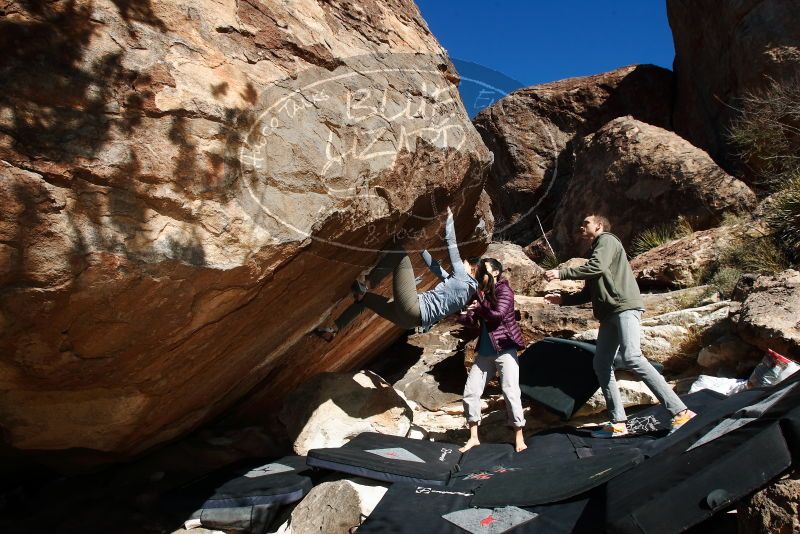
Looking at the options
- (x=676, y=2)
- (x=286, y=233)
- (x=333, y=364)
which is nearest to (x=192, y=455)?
(x=333, y=364)

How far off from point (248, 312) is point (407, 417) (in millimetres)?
2244

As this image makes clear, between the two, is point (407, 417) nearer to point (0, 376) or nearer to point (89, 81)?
point (0, 376)

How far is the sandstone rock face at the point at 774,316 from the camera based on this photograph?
13.5 feet

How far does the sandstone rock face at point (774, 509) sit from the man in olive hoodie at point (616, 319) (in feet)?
5.16

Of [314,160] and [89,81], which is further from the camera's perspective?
[314,160]

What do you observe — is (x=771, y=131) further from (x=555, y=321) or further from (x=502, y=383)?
(x=502, y=383)

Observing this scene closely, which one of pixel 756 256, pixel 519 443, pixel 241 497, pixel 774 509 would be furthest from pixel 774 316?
pixel 241 497

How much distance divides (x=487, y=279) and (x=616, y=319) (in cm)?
97

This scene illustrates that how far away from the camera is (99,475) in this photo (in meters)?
4.60

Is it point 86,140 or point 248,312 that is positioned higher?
point 86,140

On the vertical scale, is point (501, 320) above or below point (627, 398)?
above

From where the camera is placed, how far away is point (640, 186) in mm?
10234

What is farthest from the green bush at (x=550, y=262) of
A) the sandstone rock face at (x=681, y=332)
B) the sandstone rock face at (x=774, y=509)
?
the sandstone rock face at (x=774, y=509)

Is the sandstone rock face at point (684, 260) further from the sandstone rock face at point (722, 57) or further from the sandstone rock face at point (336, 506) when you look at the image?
the sandstone rock face at point (336, 506)
